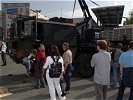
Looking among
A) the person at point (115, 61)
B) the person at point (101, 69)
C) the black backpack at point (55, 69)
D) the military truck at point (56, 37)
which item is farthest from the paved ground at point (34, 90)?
the person at point (101, 69)

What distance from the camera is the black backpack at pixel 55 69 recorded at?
323 inches

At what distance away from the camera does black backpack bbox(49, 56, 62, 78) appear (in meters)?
8.20

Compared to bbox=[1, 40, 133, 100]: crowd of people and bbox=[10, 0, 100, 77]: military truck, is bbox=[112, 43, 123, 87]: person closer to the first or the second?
bbox=[1, 40, 133, 100]: crowd of people

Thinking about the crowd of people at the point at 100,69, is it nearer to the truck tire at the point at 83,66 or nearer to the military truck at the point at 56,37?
the military truck at the point at 56,37

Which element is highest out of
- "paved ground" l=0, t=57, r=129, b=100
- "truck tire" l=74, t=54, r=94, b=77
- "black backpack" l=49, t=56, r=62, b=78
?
"black backpack" l=49, t=56, r=62, b=78

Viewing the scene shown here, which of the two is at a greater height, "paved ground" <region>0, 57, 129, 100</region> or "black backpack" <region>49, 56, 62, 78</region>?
"black backpack" <region>49, 56, 62, 78</region>

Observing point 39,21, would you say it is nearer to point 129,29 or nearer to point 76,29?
point 76,29

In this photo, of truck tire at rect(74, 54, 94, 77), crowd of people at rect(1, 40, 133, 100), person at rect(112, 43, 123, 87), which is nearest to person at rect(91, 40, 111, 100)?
crowd of people at rect(1, 40, 133, 100)

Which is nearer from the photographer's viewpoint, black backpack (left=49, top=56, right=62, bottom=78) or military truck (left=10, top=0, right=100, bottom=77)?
black backpack (left=49, top=56, right=62, bottom=78)

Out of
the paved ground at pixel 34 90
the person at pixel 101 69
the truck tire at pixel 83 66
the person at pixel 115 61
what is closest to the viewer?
the person at pixel 101 69

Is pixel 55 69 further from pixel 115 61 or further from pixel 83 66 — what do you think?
A: pixel 83 66

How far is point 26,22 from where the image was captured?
13.1 m

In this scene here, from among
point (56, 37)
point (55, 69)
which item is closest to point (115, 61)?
point (55, 69)

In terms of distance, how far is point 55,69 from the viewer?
8227mm
